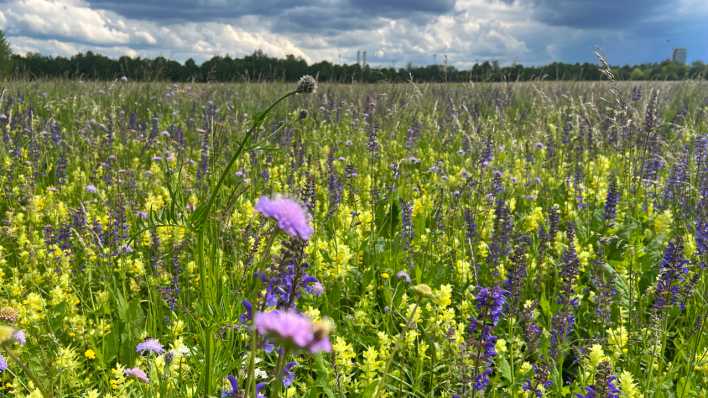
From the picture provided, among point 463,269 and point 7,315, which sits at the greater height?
point 7,315

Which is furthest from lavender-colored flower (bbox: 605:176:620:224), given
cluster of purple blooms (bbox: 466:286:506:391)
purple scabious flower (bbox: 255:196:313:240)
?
purple scabious flower (bbox: 255:196:313:240)

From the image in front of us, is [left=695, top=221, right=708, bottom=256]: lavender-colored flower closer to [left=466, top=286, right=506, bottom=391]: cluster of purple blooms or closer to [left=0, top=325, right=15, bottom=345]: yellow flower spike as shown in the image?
[left=466, top=286, right=506, bottom=391]: cluster of purple blooms

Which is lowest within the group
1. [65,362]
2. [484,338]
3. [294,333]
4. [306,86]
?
[65,362]

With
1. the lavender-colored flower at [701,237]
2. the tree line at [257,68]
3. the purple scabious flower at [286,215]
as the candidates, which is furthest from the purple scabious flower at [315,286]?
the tree line at [257,68]

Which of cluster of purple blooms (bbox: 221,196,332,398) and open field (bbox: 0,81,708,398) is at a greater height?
cluster of purple blooms (bbox: 221,196,332,398)

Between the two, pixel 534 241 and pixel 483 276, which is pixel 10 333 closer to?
pixel 483 276

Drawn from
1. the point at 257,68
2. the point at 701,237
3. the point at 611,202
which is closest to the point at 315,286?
the point at 701,237

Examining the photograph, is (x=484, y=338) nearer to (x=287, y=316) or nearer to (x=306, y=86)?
(x=306, y=86)

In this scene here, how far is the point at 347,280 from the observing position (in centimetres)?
309

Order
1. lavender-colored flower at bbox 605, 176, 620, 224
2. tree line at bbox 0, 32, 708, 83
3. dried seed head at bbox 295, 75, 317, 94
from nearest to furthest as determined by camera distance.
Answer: dried seed head at bbox 295, 75, 317, 94, lavender-colored flower at bbox 605, 176, 620, 224, tree line at bbox 0, 32, 708, 83

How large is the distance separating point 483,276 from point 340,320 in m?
0.95

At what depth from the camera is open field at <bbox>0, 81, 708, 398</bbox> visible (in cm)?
175

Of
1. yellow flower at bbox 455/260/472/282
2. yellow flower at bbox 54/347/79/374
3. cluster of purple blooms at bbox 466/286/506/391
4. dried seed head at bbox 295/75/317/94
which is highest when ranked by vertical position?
dried seed head at bbox 295/75/317/94

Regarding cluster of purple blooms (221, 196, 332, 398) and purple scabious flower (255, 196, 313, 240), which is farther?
purple scabious flower (255, 196, 313, 240)
